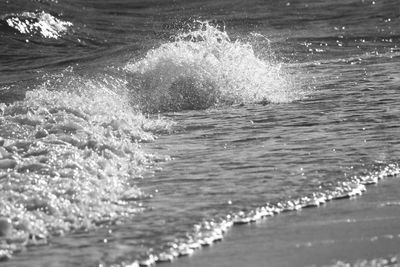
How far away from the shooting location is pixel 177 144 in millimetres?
9422

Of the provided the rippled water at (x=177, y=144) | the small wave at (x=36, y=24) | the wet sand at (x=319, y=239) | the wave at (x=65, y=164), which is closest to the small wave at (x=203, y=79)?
the rippled water at (x=177, y=144)

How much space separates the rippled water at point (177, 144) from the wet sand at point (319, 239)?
0.59ft

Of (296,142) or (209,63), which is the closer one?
(296,142)

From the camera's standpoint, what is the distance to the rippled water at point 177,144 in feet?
20.5

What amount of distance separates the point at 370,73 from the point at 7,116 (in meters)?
7.32

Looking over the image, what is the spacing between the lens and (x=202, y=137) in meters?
9.82

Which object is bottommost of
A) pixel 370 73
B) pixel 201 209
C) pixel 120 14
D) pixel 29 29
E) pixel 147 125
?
pixel 201 209

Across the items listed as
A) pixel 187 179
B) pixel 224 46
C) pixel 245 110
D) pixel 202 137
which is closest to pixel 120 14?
pixel 224 46

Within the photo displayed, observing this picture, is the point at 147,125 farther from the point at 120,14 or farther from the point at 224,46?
the point at 120,14

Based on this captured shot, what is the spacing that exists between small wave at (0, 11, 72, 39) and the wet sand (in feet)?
62.9

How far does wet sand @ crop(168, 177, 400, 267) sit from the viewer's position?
18.0ft

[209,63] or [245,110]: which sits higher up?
[209,63]

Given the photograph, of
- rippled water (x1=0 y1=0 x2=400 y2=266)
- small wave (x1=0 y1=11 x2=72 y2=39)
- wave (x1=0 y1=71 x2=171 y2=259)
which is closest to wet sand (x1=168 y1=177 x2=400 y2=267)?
rippled water (x1=0 y1=0 x2=400 y2=266)

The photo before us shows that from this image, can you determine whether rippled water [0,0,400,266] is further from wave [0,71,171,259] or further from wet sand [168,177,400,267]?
→ wet sand [168,177,400,267]
